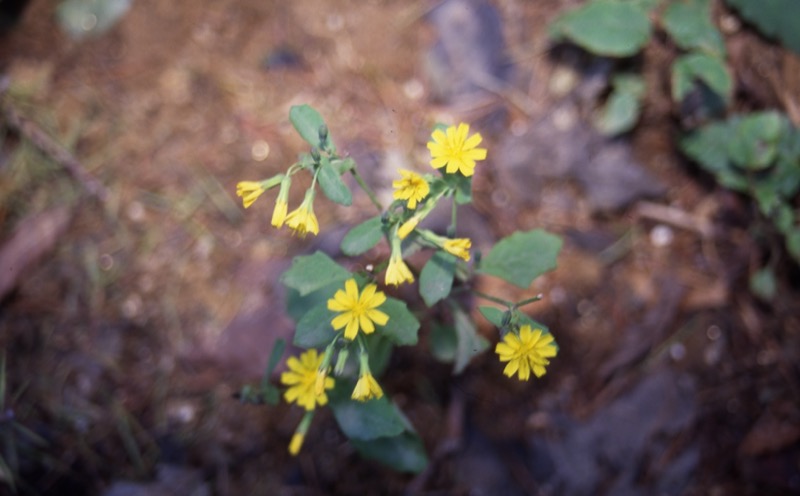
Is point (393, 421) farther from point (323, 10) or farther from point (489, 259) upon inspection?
point (323, 10)

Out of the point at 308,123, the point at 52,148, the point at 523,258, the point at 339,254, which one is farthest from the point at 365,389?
the point at 52,148

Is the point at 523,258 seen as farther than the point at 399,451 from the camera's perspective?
No

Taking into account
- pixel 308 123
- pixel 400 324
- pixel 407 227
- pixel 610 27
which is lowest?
pixel 610 27

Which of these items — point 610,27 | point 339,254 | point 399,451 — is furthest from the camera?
point 610,27

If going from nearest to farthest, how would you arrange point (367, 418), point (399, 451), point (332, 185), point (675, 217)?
point (332, 185)
point (367, 418)
point (399, 451)
point (675, 217)

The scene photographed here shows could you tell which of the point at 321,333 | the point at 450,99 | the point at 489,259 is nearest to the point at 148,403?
the point at 321,333

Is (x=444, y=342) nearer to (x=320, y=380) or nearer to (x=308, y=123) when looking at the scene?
(x=320, y=380)
